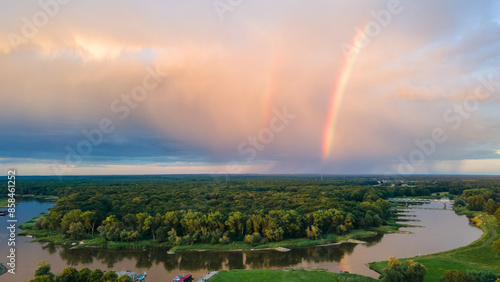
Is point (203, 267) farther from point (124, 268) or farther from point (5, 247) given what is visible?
point (5, 247)

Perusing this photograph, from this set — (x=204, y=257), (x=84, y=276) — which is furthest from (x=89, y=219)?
(x=84, y=276)

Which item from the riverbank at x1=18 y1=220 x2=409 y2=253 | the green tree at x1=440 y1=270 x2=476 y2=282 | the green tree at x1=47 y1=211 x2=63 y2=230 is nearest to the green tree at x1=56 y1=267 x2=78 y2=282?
the riverbank at x1=18 y1=220 x2=409 y2=253

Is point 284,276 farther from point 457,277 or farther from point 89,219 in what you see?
point 89,219

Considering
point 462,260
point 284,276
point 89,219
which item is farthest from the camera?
point 89,219

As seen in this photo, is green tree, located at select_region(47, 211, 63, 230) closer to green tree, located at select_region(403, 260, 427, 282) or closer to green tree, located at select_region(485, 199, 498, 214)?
green tree, located at select_region(403, 260, 427, 282)

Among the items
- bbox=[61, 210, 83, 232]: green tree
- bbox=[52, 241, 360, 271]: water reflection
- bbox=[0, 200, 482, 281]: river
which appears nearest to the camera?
bbox=[0, 200, 482, 281]: river

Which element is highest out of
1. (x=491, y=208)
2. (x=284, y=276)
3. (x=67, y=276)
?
(x=67, y=276)

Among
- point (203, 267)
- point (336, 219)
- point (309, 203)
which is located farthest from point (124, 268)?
point (309, 203)
